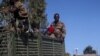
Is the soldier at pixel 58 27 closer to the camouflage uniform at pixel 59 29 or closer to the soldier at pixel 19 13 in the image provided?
the camouflage uniform at pixel 59 29

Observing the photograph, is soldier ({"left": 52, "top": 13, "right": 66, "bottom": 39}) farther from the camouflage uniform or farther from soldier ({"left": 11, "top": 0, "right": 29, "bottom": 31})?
soldier ({"left": 11, "top": 0, "right": 29, "bottom": 31})

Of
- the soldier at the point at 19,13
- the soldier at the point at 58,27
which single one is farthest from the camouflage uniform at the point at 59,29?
the soldier at the point at 19,13

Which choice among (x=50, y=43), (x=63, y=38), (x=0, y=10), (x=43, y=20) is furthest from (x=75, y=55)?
(x=0, y=10)

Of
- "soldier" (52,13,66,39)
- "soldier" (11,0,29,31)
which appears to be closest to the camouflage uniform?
"soldier" (52,13,66,39)

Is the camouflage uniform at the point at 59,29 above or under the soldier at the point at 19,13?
under

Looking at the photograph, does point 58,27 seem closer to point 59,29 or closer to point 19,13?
point 59,29

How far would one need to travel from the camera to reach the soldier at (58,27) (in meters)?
13.0

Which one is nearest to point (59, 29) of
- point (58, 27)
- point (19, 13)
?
point (58, 27)

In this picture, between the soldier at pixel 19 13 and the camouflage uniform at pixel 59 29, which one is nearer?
the soldier at pixel 19 13

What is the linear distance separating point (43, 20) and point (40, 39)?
14.0 meters

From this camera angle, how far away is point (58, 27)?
13102mm

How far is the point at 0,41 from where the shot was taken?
8.89 m

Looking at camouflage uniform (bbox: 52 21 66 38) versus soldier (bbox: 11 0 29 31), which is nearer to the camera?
soldier (bbox: 11 0 29 31)

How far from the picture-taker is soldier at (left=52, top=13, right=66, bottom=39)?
1296cm
